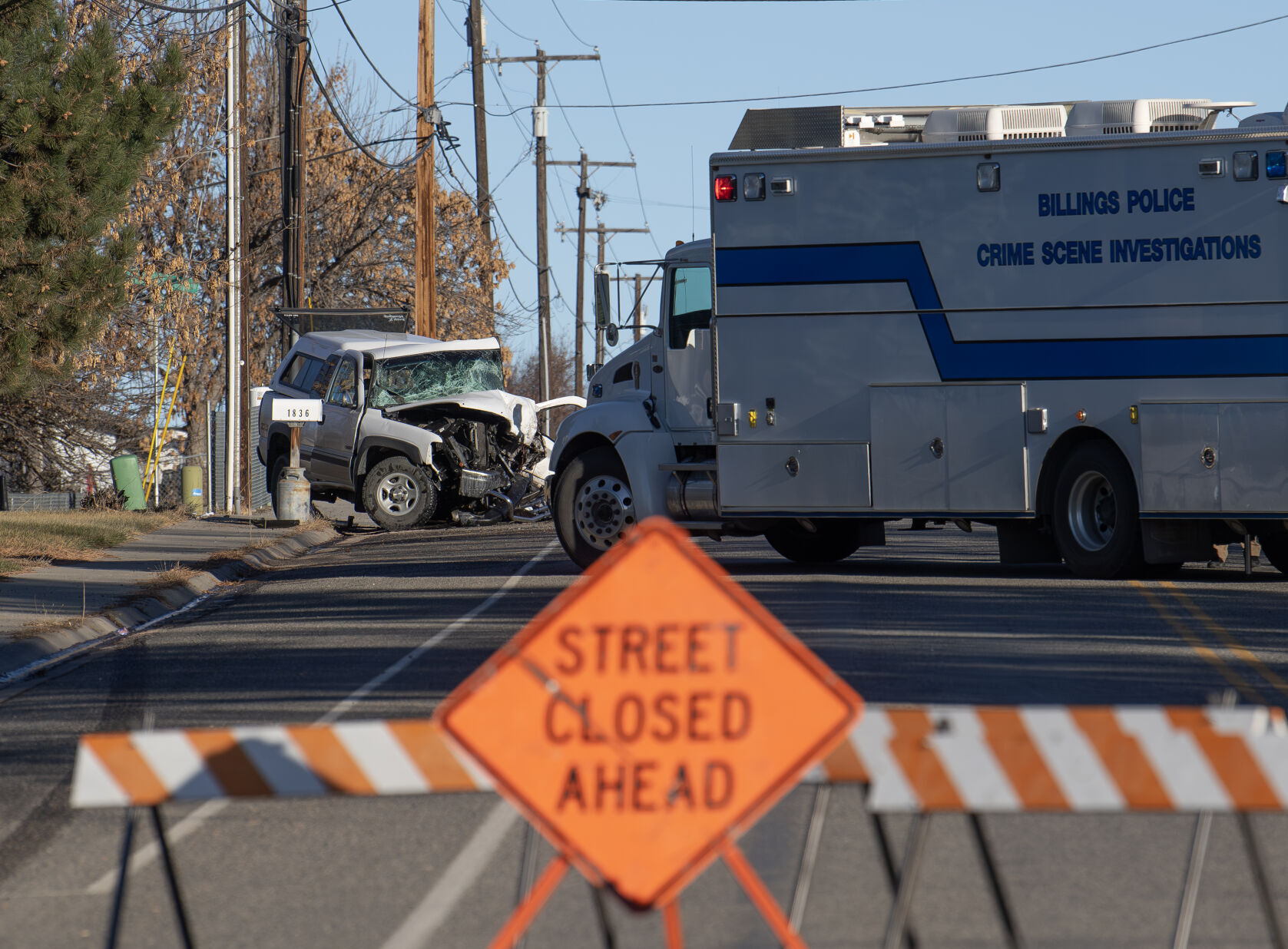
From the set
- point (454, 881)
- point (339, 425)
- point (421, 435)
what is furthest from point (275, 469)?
point (454, 881)

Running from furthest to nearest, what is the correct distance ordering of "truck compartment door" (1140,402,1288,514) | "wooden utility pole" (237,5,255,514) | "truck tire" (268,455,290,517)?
"wooden utility pole" (237,5,255,514) → "truck tire" (268,455,290,517) → "truck compartment door" (1140,402,1288,514)

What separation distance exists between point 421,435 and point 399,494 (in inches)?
40.3

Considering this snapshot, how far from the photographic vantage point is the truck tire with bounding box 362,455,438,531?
2497cm

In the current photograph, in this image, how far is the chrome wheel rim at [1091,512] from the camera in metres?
15.1

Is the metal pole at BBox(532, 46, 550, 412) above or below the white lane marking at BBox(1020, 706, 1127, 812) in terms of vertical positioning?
above

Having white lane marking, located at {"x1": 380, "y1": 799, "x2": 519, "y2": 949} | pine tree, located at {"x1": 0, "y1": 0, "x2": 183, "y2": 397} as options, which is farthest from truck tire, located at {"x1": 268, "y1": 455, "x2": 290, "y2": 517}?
white lane marking, located at {"x1": 380, "y1": 799, "x2": 519, "y2": 949}

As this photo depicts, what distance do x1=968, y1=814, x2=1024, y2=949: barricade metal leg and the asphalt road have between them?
26cm

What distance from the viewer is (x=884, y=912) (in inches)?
212

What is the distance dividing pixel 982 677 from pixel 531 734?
5.96m

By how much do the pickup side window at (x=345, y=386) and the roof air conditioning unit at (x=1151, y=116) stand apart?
13.1 m

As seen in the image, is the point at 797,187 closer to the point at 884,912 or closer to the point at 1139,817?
the point at 1139,817

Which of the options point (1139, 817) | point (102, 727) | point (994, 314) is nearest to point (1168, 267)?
point (994, 314)

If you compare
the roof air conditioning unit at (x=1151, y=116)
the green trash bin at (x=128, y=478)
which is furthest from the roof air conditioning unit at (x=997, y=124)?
the green trash bin at (x=128, y=478)

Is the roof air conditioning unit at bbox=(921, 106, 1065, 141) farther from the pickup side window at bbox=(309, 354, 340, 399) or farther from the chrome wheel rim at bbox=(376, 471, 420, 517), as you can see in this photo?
the pickup side window at bbox=(309, 354, 340, 399)
